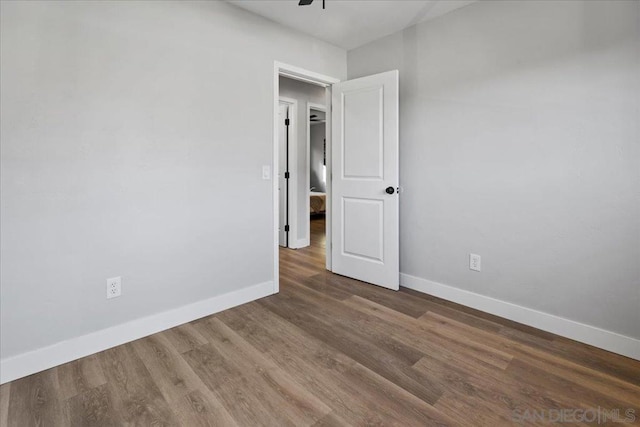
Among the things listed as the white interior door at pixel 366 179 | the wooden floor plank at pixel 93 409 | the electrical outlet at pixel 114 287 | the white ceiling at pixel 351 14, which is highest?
the white ceiling at pixel 351 14

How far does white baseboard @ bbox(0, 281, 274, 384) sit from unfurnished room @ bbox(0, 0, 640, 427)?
1 centimetres

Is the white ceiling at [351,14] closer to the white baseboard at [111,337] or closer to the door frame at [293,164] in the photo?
the door frame at [293,164]

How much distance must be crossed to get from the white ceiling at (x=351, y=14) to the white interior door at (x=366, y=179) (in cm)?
44

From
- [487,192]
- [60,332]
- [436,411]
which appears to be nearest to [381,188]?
[487,192]

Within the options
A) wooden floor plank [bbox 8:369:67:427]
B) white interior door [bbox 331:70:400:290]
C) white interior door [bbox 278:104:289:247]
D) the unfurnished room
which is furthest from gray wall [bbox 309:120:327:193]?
wooden floor plank [bbox 8:369:67:427]

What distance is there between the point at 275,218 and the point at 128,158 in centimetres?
124

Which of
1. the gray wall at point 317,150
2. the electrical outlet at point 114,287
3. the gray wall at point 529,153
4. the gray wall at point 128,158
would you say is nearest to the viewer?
the gray wall at point 128,158

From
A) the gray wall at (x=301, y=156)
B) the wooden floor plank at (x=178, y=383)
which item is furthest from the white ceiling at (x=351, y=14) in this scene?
the wooden floor plank at (x=178, y=383)

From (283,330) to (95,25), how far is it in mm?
2284

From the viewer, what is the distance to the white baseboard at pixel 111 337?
1.73 meters

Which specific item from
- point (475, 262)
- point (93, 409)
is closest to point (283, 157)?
point (475, 262)

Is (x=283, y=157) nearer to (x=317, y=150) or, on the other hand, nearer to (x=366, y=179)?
(x=366, y=179)

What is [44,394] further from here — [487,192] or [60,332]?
[487,192]

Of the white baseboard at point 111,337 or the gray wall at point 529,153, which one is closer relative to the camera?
the white baseboard at point 111,337
